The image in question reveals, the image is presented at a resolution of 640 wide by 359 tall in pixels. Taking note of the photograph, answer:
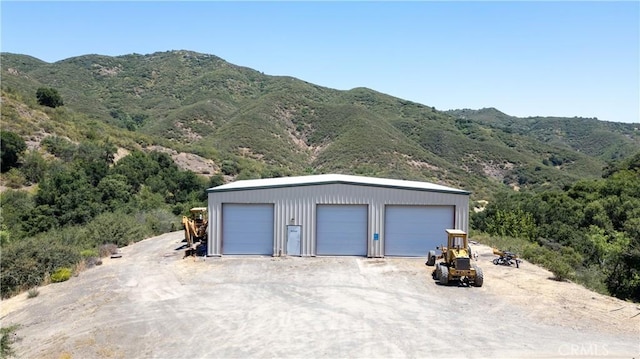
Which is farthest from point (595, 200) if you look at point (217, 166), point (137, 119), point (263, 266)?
point (137, 119)

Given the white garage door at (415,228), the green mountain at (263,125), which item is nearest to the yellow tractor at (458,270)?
the white garage door at (415,228)

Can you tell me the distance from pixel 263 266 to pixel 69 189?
913 inches

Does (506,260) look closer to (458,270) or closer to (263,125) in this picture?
(458,270)

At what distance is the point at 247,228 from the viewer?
2409 cm

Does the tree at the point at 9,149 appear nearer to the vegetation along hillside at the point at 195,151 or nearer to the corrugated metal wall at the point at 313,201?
the vegetation along hillside at the point at 195,151

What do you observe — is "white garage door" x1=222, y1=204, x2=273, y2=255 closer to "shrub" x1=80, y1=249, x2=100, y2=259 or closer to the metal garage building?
the metal garage building

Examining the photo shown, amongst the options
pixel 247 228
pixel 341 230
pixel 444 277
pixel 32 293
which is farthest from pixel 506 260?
pixel 32 293

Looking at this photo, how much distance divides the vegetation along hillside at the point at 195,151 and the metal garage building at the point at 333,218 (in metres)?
7.12

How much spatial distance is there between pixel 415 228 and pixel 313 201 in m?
5.75

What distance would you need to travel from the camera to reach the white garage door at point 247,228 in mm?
24031

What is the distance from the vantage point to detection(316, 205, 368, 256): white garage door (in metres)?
24.1

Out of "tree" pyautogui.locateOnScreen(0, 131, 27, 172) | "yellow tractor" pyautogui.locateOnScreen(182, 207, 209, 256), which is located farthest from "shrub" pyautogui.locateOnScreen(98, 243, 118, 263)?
"tree" pyautogui.locateOnScreen(0, 131, 27, 172)

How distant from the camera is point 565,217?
3728cm

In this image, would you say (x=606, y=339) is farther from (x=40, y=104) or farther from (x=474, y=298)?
(x=40, y=104)
